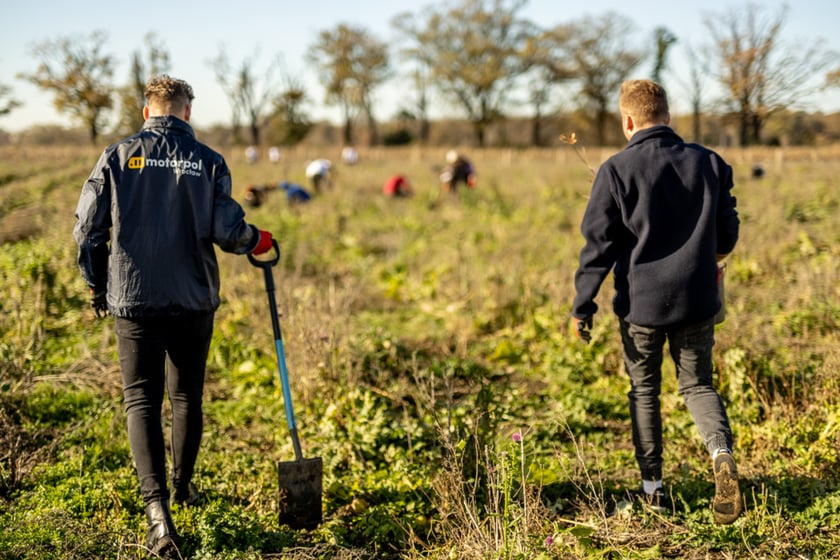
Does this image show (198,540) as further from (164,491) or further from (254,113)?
(254,113)

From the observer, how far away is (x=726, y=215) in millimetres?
3018

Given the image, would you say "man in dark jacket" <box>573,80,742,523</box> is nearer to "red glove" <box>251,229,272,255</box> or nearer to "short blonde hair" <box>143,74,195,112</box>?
"red glove" <box>251,229,272,255</box>

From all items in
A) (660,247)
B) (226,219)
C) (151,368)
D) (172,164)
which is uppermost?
(172,164)

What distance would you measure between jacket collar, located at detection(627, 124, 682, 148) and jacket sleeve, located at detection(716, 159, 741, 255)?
26cm

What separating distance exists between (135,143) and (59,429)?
202 centimetres

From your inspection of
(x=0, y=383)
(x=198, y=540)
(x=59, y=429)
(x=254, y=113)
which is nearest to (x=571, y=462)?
(x=198, y=540)

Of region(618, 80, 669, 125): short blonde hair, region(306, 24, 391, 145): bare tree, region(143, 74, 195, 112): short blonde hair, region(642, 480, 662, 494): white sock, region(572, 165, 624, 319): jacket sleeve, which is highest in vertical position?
region(306, 24, 391, 145): bare tree

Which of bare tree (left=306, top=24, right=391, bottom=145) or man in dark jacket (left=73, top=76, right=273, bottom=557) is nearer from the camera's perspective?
man in dark jacket (left=73, top=76, right=273, bottom=557)

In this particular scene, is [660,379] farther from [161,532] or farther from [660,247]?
[161,532]

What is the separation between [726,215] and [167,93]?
8.04 feet

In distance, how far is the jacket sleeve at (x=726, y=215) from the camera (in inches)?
118

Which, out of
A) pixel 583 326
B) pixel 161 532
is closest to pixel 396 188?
pixel 583 326

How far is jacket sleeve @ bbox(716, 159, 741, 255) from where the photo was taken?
299cm

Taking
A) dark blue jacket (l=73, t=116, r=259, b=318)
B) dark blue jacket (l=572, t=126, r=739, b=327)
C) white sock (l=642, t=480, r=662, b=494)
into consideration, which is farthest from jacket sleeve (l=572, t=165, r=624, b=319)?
dark blue jacket (l=73, t=116, r=259, b=318)
